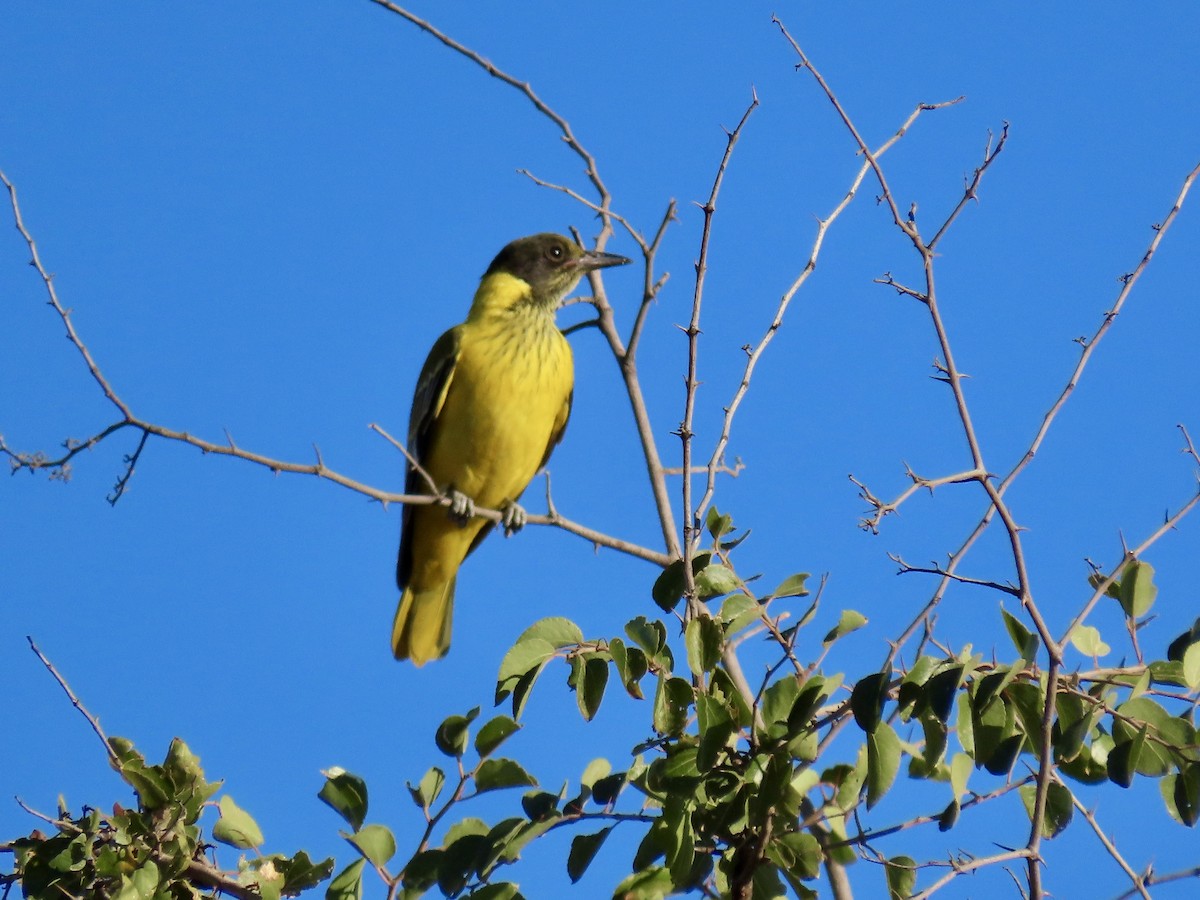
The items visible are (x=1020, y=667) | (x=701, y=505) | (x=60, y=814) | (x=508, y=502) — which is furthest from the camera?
(x=508, y=502)

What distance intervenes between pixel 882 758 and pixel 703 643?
42 centimetres

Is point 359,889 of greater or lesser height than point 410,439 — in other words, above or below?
below

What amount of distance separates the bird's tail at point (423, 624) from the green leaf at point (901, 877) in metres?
3.65

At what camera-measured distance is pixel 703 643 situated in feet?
8.49

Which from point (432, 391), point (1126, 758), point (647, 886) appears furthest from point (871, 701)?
point (432, 391)

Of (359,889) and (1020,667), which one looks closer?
(1020,667)

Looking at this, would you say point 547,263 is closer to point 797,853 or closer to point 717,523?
point 717,523

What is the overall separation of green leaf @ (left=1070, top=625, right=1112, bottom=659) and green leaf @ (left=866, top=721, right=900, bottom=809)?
0.47 m

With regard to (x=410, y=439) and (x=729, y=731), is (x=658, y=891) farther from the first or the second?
(x=410, y=439)

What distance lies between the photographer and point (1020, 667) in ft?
7.84

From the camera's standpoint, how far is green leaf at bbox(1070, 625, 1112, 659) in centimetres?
258

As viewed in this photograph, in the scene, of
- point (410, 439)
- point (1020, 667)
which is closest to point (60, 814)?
point (1020, 667)

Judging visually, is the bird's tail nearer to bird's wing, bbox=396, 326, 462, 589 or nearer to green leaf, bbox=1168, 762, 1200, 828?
bird's wing, bbox=396, 326, 462, 589

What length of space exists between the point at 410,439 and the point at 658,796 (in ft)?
11.7
